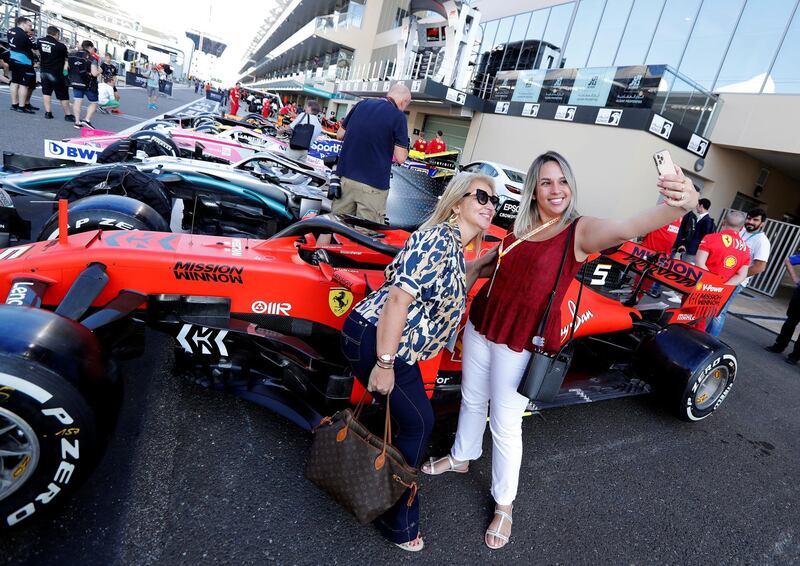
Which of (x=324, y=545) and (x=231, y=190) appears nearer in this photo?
(x=324, y=545)

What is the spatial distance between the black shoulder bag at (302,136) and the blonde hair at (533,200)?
833 cm

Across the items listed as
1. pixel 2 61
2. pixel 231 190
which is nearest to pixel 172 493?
pixel 231 190

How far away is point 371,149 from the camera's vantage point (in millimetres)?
4152

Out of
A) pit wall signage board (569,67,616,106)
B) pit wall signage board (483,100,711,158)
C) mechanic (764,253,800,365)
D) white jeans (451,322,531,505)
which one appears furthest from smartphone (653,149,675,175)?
pit wall signage board (569,67,616,106)

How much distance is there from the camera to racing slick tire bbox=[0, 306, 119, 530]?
5.10ft

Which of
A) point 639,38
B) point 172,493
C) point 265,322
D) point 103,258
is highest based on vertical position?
point 639,38

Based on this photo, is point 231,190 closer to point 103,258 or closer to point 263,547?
point 103,258

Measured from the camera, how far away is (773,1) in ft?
40.3

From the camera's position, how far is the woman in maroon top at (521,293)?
1.92 meters

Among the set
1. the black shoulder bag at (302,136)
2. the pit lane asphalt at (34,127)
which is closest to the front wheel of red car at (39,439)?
the pit lane asphalt at (34,127)

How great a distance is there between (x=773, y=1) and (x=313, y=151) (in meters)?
12.6

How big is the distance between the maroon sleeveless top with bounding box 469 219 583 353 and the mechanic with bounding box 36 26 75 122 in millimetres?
12222

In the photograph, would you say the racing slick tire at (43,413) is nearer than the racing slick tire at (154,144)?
Yes

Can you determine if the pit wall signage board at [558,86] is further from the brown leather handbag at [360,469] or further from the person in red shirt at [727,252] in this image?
the brown leather handbag at [360,469]
